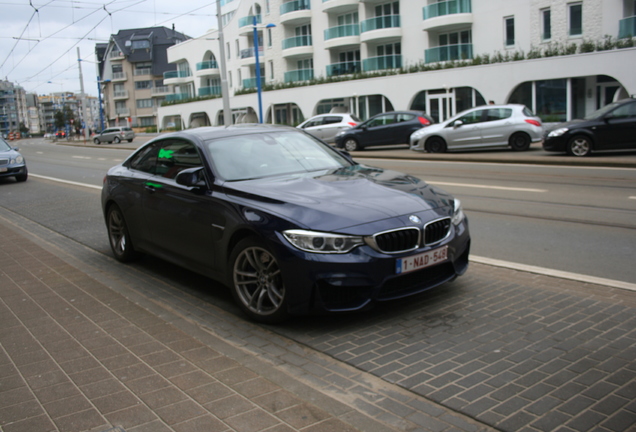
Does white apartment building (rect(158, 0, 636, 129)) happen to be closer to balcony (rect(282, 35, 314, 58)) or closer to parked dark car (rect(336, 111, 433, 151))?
balcony (rect(282, 35, 314, 58))

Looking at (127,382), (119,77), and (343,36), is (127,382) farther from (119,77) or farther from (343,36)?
(119,77)

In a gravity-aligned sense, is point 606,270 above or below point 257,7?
below

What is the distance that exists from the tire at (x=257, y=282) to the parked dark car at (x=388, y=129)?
67.2 feet

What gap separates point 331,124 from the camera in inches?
1139

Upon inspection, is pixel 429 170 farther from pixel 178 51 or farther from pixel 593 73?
pixel 178 51

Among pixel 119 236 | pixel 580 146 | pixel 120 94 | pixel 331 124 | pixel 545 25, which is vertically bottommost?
pixel 580 146

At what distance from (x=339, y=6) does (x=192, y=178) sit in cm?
4289

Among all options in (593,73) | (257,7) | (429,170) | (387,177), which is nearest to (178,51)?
A: (257,7)

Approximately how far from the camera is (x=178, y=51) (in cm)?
7625

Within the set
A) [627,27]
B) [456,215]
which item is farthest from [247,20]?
[456,215]

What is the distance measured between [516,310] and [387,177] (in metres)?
1.71

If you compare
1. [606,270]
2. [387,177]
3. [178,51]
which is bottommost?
[606,270]

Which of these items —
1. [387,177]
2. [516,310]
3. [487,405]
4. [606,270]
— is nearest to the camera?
[487,405]

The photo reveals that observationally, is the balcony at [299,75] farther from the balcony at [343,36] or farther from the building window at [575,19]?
the building window at [575,19]
